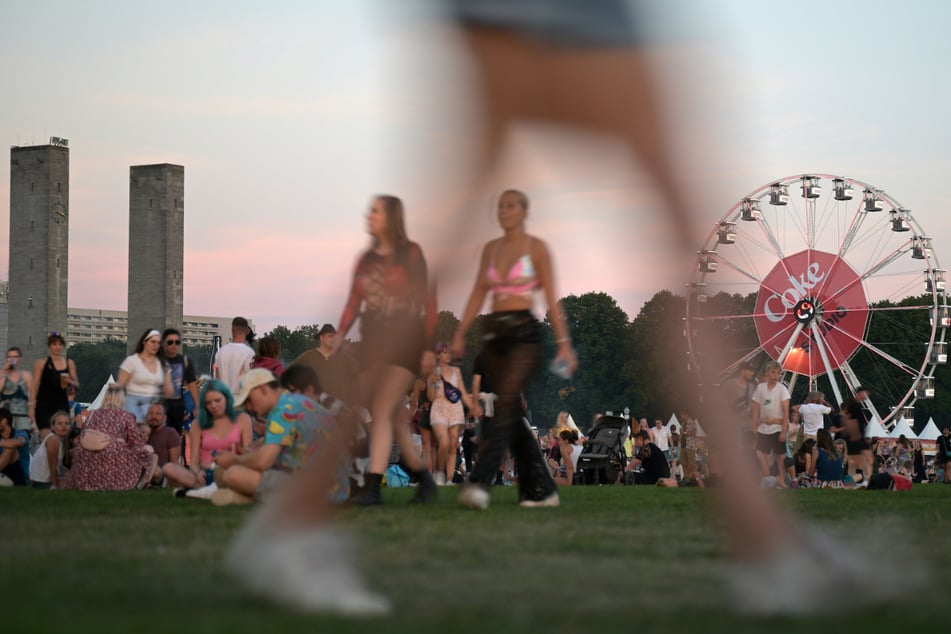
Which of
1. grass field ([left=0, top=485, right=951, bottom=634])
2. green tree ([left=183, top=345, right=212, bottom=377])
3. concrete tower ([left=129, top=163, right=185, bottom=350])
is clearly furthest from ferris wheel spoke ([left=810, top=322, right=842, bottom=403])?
grass field ([left=0, top=485, right=951, bottom=634])

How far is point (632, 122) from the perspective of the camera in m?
3.42

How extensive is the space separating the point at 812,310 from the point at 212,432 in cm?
3200

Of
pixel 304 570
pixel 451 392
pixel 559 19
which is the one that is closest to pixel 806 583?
pixel 304 570

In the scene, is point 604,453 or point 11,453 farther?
point 604,453

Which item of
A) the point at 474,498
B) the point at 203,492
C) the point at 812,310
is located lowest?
the point at 203,492

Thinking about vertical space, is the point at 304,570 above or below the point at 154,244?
below

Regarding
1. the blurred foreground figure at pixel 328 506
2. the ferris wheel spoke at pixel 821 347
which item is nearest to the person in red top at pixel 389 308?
the blurred foreground figure at pixel 328 506

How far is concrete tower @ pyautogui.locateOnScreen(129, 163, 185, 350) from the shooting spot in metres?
49.4

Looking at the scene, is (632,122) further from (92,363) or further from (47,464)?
(92,363)

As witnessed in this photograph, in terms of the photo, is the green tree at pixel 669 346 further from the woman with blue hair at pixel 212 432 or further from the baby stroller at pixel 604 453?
the baby stroller at pixel 604 453

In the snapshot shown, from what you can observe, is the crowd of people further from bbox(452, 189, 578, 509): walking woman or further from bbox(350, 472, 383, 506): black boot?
bbox(452, 189, 578, 509): walking woman

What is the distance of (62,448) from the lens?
645 inches

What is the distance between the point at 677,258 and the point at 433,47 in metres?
0.86

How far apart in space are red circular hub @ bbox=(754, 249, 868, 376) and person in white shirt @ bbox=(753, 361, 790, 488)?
71.0 ft
